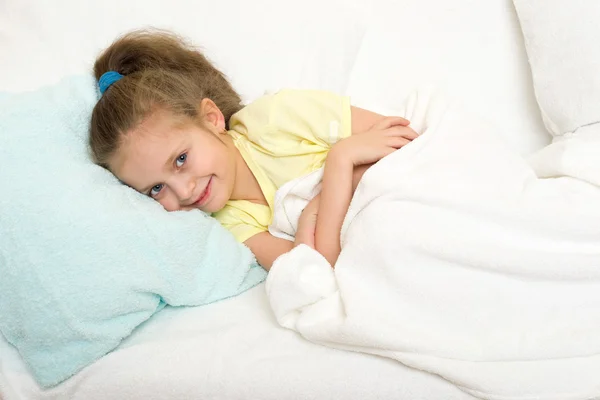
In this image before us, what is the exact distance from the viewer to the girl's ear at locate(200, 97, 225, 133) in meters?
1.15

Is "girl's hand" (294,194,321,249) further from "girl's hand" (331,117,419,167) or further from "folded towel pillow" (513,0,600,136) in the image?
Result: "folded towel pillow" (513,0,600,136)

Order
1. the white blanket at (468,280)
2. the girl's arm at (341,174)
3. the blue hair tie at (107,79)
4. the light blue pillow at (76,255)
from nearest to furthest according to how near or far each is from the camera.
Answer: the white blanket at (468,280) < the light blue pillow at (76,255) < the girl's arm at (341,174) < the blue hair tie at (107,79)

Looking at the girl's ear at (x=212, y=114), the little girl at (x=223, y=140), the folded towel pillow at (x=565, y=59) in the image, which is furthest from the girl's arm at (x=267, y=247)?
the folded towel pillow at (x=565, y=59)

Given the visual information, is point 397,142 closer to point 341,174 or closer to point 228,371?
point 341,174

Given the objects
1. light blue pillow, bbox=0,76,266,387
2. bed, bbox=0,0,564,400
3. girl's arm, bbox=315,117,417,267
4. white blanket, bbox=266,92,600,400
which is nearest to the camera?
white blanket, bbox=266,92,600,400

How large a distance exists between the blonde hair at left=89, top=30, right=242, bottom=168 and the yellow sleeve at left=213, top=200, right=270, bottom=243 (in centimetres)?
20

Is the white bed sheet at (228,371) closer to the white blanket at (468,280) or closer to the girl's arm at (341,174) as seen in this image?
the white blanket at (468,280)

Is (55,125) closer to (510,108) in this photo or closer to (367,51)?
(367,51)

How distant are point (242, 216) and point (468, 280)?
514mm

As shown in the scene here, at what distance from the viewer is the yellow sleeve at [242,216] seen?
3.79 ft

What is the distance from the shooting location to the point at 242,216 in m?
1.18

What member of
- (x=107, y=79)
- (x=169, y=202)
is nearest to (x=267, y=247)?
(x=169, y=202)

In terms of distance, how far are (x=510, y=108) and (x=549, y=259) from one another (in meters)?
0.51

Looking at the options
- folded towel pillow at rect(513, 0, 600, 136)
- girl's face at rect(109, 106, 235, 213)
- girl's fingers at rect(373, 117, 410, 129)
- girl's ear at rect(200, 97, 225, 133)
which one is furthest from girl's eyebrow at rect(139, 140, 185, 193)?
folded towel pillow at rect(513, 0, 600, 136)
